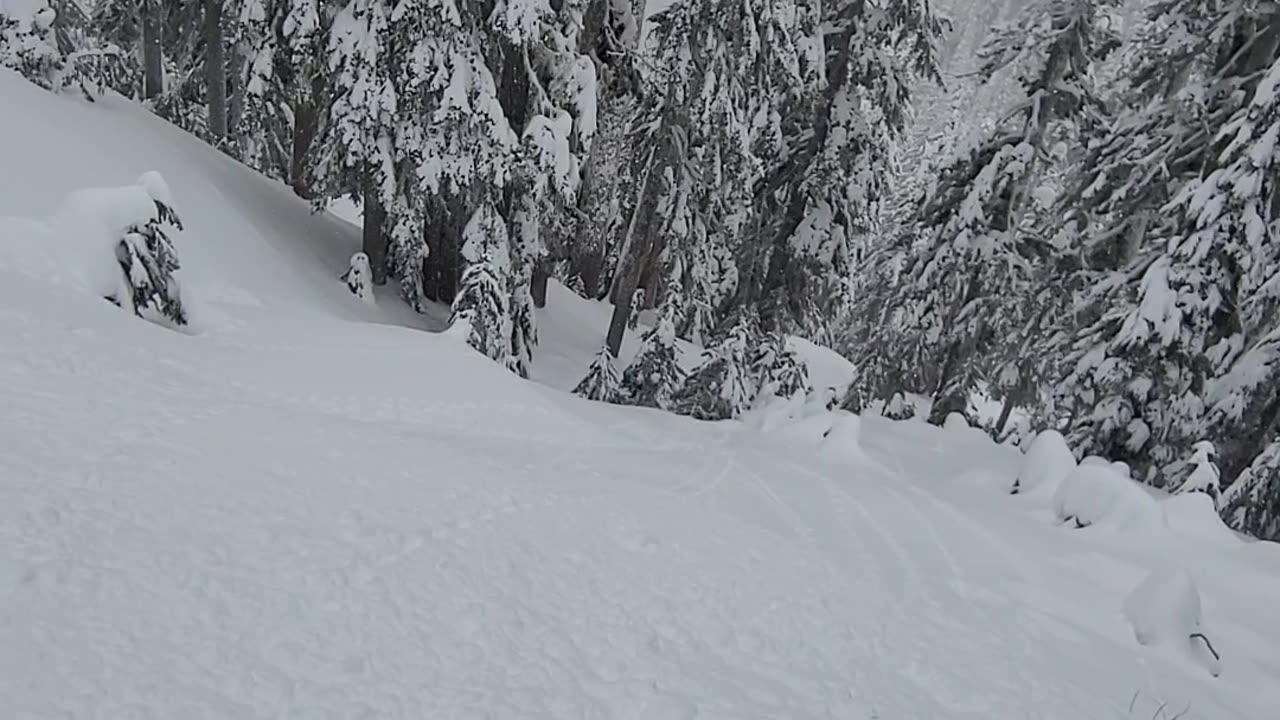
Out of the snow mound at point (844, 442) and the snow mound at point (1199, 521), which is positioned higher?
the snow mound at point (1199, 521)

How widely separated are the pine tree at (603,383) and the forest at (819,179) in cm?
5

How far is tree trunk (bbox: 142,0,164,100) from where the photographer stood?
47.1ft

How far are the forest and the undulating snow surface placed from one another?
2653mm

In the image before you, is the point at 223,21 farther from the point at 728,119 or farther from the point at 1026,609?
the point at 1026,609

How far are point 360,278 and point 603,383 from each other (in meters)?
3.97

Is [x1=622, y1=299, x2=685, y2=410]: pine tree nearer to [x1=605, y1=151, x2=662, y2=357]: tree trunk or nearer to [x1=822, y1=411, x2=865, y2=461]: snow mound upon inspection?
[x1=605, y1=151, x2=662, y2=357]: tree trunk

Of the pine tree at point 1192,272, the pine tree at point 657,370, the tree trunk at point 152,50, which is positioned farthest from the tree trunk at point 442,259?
the pine tree at point 1192,272

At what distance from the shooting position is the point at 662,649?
3.73 metres

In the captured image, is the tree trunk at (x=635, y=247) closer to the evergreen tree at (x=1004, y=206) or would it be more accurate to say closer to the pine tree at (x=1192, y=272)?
the evergreen tree at (x=1004, y=206)

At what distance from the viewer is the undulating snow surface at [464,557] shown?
9.70 ft

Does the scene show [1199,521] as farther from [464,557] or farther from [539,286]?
[539,286]

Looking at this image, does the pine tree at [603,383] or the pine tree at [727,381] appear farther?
the pine tree at [603,383]

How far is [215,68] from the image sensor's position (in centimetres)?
1524

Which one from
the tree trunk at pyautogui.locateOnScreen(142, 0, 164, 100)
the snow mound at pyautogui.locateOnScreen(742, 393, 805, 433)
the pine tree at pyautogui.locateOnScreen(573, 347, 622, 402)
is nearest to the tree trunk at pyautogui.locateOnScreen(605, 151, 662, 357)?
the pine tree at pyautogui.locateOnScreen(573, 347, 622, 402)
